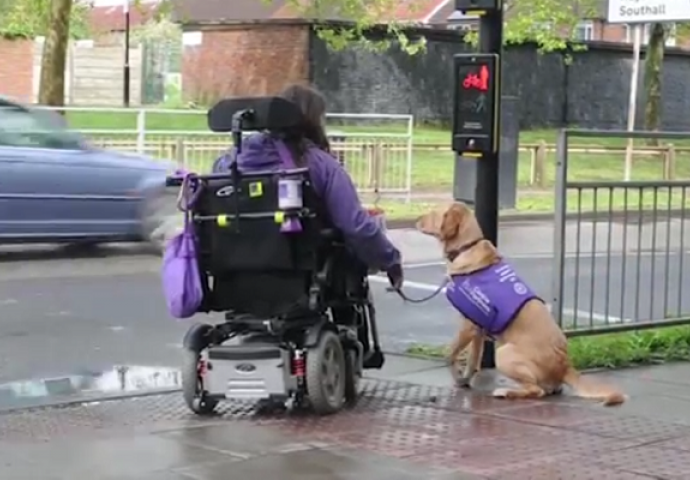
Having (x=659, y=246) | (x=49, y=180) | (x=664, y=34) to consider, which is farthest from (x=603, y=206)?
(x=664, y=34)

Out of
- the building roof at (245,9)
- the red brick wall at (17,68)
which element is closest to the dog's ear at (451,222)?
the red brick wall at (17,68)

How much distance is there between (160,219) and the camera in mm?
16031

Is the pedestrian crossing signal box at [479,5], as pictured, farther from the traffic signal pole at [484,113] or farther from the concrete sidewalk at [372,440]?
the concrete sidewalk at [372,440]

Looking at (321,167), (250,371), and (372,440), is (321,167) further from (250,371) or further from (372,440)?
(372,440)

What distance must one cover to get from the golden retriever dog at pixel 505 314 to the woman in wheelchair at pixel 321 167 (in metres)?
0.66

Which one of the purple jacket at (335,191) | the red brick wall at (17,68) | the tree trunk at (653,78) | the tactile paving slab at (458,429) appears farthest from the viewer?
the red brick wall at (17,68)

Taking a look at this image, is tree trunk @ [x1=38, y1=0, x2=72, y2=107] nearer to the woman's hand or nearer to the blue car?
the blue car

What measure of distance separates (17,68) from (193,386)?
35.1 m

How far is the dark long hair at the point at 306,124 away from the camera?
7.55 metres

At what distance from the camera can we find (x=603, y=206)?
9492 mm

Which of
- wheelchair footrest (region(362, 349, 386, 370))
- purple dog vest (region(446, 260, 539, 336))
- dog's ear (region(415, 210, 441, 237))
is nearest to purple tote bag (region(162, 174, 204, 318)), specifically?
wheelchair footrest (region(362, 349, 386, 370))

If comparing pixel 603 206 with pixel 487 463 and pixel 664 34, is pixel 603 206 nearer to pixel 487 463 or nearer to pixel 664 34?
pixel 487 463

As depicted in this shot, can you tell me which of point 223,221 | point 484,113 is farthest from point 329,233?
point 484,113

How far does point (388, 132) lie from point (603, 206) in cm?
1561
